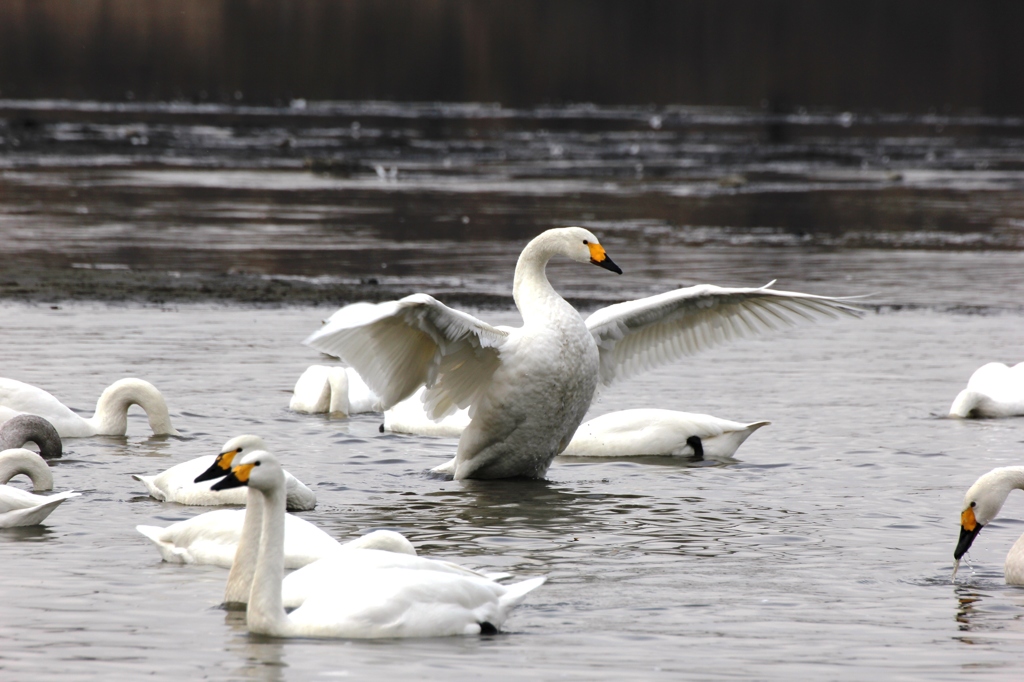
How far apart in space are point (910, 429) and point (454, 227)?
14781mm

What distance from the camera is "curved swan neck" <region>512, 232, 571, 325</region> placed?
33.3ft

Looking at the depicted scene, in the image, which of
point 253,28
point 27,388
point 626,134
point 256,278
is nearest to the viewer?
point 27,388

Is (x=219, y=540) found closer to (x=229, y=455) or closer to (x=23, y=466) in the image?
(x=229, y=455)

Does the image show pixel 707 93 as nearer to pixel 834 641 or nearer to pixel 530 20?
pixel 530 20

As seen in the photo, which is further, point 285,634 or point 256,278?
point 256,278

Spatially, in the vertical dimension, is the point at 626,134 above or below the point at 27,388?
above

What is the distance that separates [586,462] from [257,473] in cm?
467

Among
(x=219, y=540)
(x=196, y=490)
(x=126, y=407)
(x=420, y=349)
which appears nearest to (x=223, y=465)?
(x=219, y=540)

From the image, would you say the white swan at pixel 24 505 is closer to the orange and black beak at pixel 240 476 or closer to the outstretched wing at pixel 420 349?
the outstretched wing at pixel 420 349

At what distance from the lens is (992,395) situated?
12.3m

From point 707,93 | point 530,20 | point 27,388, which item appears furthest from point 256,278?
point 530,20

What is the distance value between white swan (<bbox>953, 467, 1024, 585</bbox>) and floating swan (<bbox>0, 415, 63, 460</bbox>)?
528 centimetres

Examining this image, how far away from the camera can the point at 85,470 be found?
32.9 feet

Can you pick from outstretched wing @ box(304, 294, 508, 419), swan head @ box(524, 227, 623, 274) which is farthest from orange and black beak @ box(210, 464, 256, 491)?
swan head @ box(524, 227, 623, 274)
